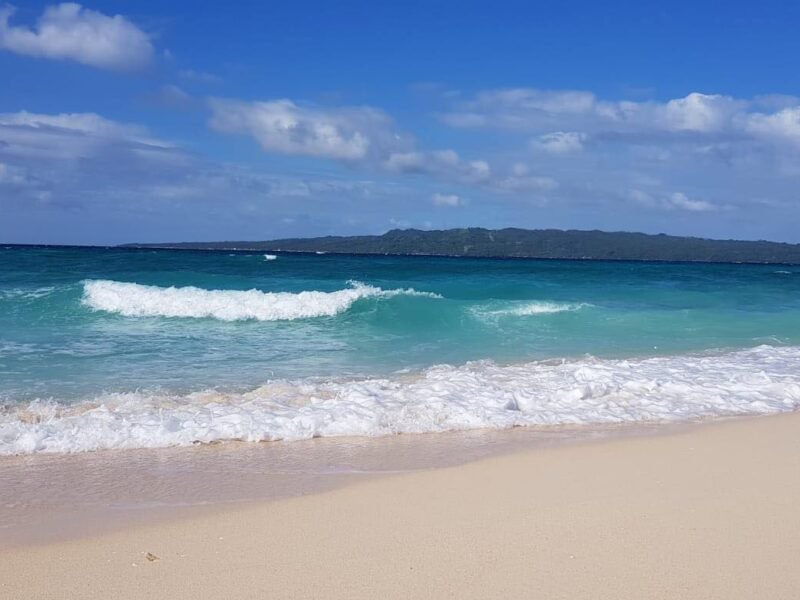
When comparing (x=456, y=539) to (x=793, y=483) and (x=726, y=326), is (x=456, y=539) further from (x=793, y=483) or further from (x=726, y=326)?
(x=726, y=326)

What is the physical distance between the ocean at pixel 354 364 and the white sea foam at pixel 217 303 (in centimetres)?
6

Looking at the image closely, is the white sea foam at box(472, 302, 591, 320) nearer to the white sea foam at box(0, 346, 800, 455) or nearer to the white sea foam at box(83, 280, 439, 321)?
the white sea foam at box(83, 280, 439, 321)

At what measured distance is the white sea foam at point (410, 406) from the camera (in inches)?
272

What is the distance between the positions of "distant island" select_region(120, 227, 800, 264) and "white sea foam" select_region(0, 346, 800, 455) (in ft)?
231

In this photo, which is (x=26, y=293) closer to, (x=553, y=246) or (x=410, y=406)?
(x=410, y=406)

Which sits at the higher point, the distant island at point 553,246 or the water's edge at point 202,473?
the distant island at point 553,246

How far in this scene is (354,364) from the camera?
1172cm

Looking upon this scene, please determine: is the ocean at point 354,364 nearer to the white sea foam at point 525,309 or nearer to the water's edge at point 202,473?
the white sea foam at point 525,309

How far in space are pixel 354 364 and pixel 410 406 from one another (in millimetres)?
3674

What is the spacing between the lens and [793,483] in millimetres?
5438

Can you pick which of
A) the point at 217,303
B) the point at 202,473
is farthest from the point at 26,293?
the point at 202,473

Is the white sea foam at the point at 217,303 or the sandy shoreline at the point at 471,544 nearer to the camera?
the sandy shoreline at the point at 471,544

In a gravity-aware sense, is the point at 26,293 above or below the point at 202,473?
above

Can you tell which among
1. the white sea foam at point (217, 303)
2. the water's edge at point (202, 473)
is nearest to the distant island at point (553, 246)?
the white sea foam at point (217, 303)
